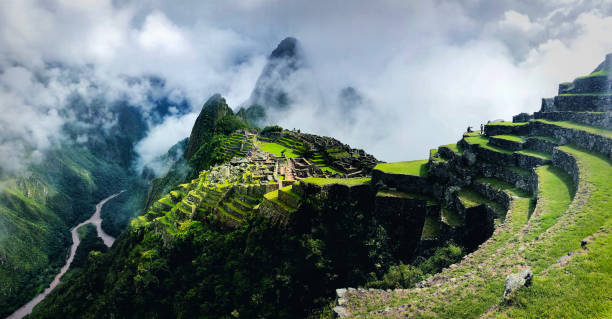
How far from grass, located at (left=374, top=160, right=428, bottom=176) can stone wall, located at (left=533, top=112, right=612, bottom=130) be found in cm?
916

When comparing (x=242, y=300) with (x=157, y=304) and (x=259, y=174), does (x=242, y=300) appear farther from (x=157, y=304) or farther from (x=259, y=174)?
(x=259, y=174)

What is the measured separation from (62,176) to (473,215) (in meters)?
243

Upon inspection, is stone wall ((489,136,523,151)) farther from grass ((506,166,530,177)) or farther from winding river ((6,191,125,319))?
winding river ((6,191,125,319))

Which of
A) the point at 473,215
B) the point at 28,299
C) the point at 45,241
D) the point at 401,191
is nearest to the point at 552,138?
the point at 473,215

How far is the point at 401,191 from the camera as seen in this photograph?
2262cm

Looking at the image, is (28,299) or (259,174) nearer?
(259,174)

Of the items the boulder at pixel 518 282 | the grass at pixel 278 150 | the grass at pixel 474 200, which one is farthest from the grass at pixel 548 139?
the grass at pixel 278 150

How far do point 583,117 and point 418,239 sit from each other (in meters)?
13.1

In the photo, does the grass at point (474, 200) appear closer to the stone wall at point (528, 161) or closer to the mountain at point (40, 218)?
the stone wall at point (528, 161)

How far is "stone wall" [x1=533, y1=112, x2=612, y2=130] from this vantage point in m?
17.3

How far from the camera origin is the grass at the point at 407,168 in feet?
75.7

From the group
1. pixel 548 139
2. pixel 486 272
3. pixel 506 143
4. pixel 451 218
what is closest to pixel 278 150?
pixel 506 143

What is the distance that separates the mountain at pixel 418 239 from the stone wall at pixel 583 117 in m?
0.08

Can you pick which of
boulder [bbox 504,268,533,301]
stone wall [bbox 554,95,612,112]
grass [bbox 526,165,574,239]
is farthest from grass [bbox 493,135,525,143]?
boulder [bbox 504,268,533,301]
